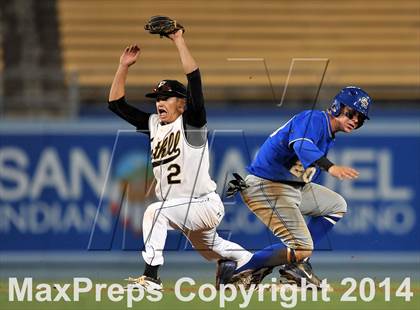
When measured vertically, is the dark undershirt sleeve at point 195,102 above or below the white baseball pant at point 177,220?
above

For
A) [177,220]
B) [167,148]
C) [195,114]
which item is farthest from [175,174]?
[195,114]

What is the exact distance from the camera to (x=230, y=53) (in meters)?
14.1

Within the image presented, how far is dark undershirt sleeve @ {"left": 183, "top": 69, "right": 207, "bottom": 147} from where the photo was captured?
7168mm

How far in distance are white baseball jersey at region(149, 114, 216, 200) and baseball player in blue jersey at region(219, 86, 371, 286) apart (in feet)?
1.63

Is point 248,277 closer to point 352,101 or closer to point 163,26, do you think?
point 352,101

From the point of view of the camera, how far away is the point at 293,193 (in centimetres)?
784

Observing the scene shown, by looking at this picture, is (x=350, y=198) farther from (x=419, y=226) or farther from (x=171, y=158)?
(x=171, y=158)

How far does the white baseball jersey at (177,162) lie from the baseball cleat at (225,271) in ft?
1.84

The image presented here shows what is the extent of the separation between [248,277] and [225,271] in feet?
0.53

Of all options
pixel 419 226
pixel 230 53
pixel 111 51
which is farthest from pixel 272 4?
pixel 419 226

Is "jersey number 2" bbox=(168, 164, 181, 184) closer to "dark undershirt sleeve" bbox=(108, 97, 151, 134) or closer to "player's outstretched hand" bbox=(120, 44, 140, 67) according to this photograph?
"dark undershirt sleeve" bbox=(108, 97, 151, 134)

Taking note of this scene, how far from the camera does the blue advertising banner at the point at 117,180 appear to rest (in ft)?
36.2

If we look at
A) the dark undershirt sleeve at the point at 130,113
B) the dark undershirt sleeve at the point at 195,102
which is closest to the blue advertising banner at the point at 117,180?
the dark undershirt sleeve at the point at 130,113

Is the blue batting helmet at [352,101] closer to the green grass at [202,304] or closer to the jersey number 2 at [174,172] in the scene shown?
the jersey number 2 at [174,172]
